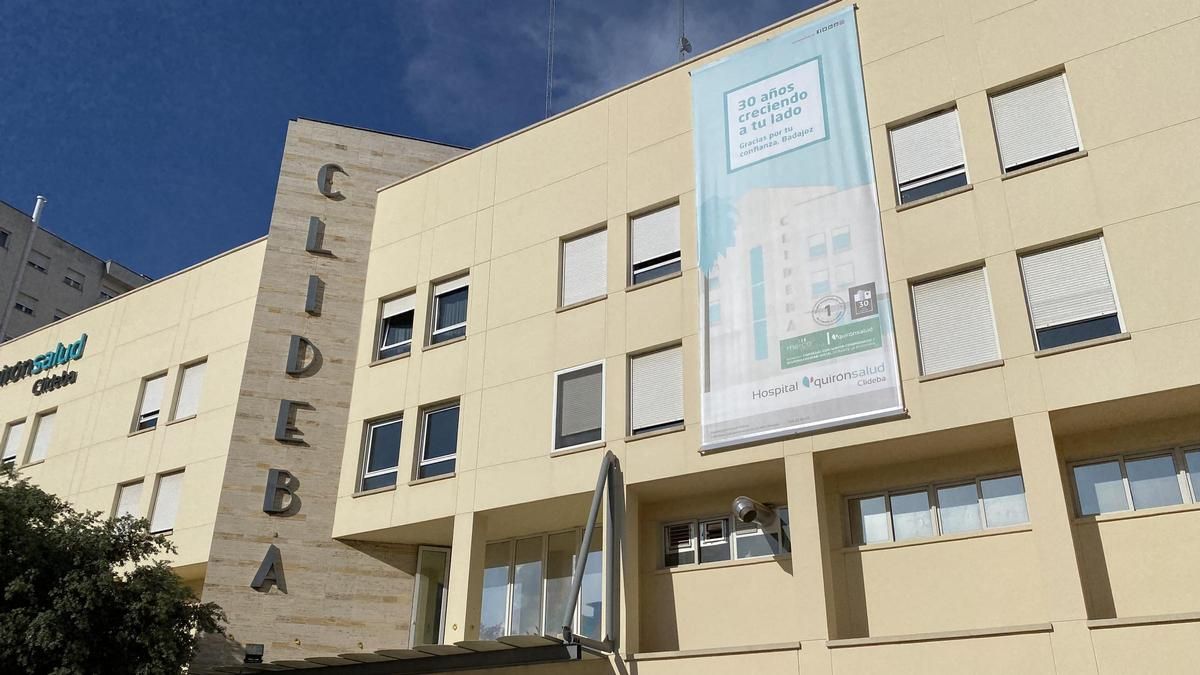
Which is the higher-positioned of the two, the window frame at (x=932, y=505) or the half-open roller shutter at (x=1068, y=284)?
the half-open roller shutter at (x=1068, y=284)

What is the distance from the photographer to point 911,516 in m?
16.3

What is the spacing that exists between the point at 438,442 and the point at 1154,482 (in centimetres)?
1333

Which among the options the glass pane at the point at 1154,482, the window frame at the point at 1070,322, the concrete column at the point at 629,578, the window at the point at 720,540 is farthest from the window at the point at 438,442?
the glass pane at the point at 1154,482

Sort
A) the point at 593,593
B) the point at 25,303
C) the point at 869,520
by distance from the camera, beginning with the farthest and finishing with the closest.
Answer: the point at 25,303 → the point at 593,593 → the point at 869,520

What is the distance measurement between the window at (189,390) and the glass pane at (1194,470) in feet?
70.3

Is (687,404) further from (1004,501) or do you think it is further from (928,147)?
(928,147)

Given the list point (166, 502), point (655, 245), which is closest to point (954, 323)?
point (655, 245)

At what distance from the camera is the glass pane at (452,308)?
880 inches

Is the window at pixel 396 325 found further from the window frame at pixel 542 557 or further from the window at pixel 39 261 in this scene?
the window at pixel 39 261

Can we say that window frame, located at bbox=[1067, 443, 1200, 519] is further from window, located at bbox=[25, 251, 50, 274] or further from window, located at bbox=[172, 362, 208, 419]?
window, located at bbox=[25, 251, 50, 274]

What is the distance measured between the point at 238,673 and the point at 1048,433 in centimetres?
1526

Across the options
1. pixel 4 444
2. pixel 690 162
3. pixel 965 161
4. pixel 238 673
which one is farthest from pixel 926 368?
pixel 4 444

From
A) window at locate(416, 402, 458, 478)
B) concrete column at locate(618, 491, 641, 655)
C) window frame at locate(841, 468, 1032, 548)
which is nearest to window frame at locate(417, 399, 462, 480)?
window at locate(416, 402, 458, 478)

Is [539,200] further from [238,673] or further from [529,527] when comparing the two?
[238,673]
